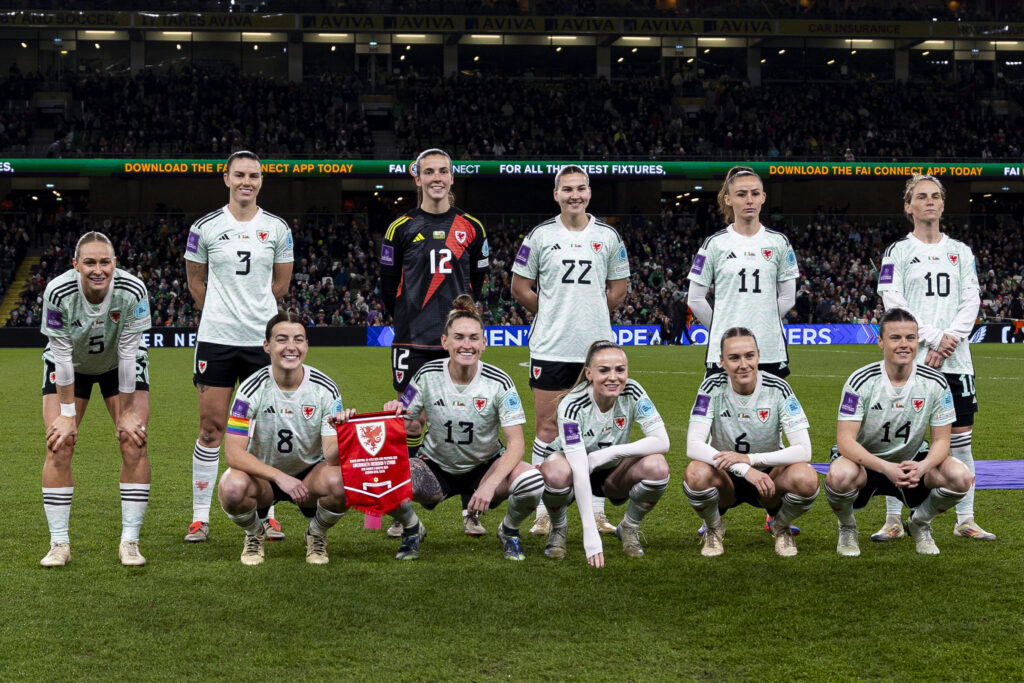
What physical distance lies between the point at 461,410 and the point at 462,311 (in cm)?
50

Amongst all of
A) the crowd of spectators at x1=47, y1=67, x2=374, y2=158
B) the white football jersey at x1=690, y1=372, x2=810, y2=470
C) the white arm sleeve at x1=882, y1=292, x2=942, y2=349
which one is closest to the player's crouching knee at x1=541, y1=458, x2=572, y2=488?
the white football jersey at x1=690, y1=372, x2=810, y2=470

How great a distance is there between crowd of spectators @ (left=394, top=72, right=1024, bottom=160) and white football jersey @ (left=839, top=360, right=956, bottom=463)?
28.3 metres

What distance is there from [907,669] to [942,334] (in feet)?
8.09

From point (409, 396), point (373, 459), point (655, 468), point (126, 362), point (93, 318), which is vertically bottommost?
point (655, 468)

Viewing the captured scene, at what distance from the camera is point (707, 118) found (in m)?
36.8

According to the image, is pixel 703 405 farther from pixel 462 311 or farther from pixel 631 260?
pixel 631 260

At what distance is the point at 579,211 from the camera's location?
220 inches

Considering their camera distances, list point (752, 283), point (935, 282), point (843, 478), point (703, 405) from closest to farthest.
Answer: point (843, 478) < point (703, 405) < point (752, 283) < point (935, 282)

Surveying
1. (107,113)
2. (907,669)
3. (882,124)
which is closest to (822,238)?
(882,124)

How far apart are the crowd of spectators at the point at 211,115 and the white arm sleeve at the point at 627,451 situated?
2822 centimetres

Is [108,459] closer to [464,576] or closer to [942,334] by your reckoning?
[464,576]

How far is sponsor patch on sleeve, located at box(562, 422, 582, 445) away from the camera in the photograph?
4.95 m

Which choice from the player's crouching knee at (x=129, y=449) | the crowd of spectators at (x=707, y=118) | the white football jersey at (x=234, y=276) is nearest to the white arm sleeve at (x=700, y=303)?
the white football jersey at (x=234, y=276)

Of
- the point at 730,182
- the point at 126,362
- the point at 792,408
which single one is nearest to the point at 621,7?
the point at 730,182
